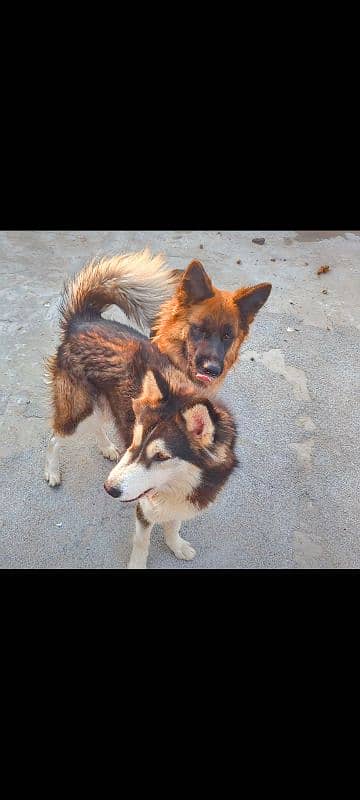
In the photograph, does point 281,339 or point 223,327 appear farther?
point 281,339

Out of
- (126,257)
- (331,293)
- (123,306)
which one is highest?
(126,257)

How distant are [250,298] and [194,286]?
34 cm

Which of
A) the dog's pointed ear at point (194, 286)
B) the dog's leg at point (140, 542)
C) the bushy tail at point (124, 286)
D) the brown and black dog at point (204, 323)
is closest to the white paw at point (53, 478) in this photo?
the dog's leg at point (140, 542)

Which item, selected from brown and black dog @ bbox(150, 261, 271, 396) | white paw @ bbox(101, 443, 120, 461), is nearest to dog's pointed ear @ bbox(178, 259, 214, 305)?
brown and black dog @ bbox(150, 261, 271, 396)

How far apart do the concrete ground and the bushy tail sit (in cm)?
133

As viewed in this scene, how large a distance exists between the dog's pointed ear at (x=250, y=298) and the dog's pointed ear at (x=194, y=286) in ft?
0.56

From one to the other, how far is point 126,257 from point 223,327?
0.79 m

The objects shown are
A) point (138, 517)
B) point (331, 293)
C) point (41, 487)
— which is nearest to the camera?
point (138, 517)

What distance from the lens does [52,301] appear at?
223 inches

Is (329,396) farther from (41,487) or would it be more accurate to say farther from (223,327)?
(41,487)

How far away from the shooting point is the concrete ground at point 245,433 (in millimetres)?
3725

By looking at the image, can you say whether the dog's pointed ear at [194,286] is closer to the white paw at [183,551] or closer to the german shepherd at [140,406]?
the german shepherd at [140,406]

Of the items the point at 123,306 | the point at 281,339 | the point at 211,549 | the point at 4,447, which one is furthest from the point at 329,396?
the point at 4,447

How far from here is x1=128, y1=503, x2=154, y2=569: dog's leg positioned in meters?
3.17
